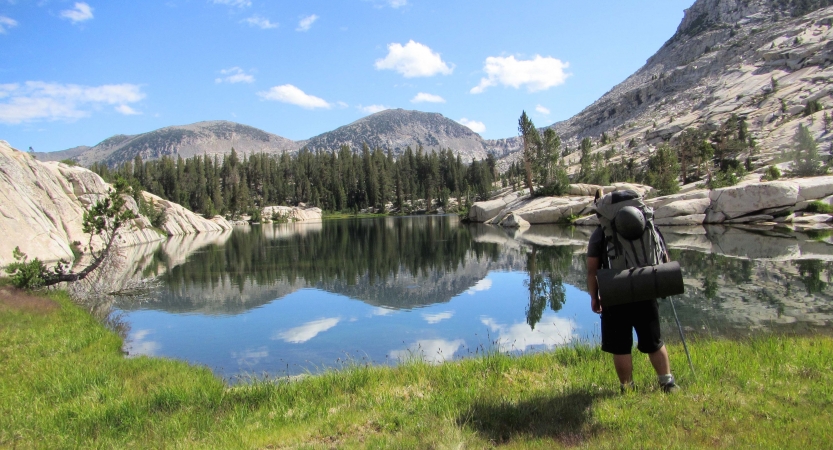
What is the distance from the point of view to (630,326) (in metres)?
5.77

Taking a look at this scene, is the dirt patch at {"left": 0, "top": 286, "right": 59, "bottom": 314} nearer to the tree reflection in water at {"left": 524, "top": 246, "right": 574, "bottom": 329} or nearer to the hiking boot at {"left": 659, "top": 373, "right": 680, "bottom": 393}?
the tree reflection in water at {"left": 524, "top": 246, "right": 574, "bottom": 329}

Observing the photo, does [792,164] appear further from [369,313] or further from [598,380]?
[598,380]

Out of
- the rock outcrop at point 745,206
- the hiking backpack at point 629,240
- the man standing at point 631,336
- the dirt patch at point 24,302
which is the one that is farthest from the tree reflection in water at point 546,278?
the dirt patch at point 24,302

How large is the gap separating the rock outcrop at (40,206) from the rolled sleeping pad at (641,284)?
66.9 ft

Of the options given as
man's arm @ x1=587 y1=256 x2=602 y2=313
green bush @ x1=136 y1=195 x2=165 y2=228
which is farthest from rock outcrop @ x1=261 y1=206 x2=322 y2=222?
man's arm @ x1=587 y1=256 x2=602 y2=313

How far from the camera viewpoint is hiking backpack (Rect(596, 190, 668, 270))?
18.6ft

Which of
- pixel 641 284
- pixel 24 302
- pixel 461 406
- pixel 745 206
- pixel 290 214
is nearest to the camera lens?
pixel 641 284

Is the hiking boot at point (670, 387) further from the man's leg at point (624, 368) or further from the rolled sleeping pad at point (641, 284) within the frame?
the rolled sleeping pad at point (641, 284)

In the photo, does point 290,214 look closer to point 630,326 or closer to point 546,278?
point 546,278

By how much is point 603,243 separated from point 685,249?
88.0 feet

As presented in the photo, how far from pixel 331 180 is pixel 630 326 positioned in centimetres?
15349

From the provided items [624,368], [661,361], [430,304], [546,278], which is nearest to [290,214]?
[546,278]

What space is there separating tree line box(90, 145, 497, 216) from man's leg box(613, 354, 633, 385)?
411 feet

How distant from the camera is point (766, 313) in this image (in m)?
13.6
